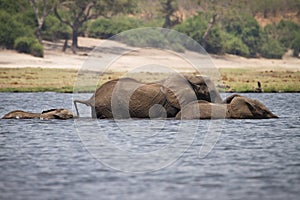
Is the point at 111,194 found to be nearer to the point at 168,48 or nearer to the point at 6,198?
the point at 6,198

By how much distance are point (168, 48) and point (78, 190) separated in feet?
164

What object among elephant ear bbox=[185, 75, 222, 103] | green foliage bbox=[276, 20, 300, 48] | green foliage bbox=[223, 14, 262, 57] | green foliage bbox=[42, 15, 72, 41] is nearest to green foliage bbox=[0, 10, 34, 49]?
green foliage bbox=[42, 15, 72, 41]

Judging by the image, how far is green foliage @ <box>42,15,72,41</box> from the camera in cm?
6316

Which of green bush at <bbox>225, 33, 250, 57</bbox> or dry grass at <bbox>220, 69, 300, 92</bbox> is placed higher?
green bush at <bbox>225, 33, 250, 57</bbox>

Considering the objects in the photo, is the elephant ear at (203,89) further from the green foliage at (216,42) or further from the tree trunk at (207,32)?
the tree trunk at (207,32)

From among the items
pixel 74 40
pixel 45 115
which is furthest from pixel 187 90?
pixel 74 40

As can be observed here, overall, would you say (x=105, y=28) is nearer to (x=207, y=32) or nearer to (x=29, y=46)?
(x=207, y=32)

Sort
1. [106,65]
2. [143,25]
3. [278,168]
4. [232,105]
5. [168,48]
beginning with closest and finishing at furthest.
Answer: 1. [278,168]
2. [232,105]
3. [106,65]
4. [168,48]
5. [143,25]

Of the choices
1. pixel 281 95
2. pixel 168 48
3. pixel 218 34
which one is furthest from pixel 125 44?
pixel 281 95

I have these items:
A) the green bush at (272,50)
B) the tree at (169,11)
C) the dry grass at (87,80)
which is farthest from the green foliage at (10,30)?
the green bush at (272,50)

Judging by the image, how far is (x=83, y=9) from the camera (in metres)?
64.8

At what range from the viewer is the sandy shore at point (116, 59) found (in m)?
53.2

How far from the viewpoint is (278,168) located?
16.7 meters

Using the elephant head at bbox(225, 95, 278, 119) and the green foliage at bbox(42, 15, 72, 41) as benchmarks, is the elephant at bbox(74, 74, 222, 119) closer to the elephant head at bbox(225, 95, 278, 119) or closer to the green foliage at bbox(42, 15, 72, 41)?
the elephant head at bbox(225, 95, 278, 119)
